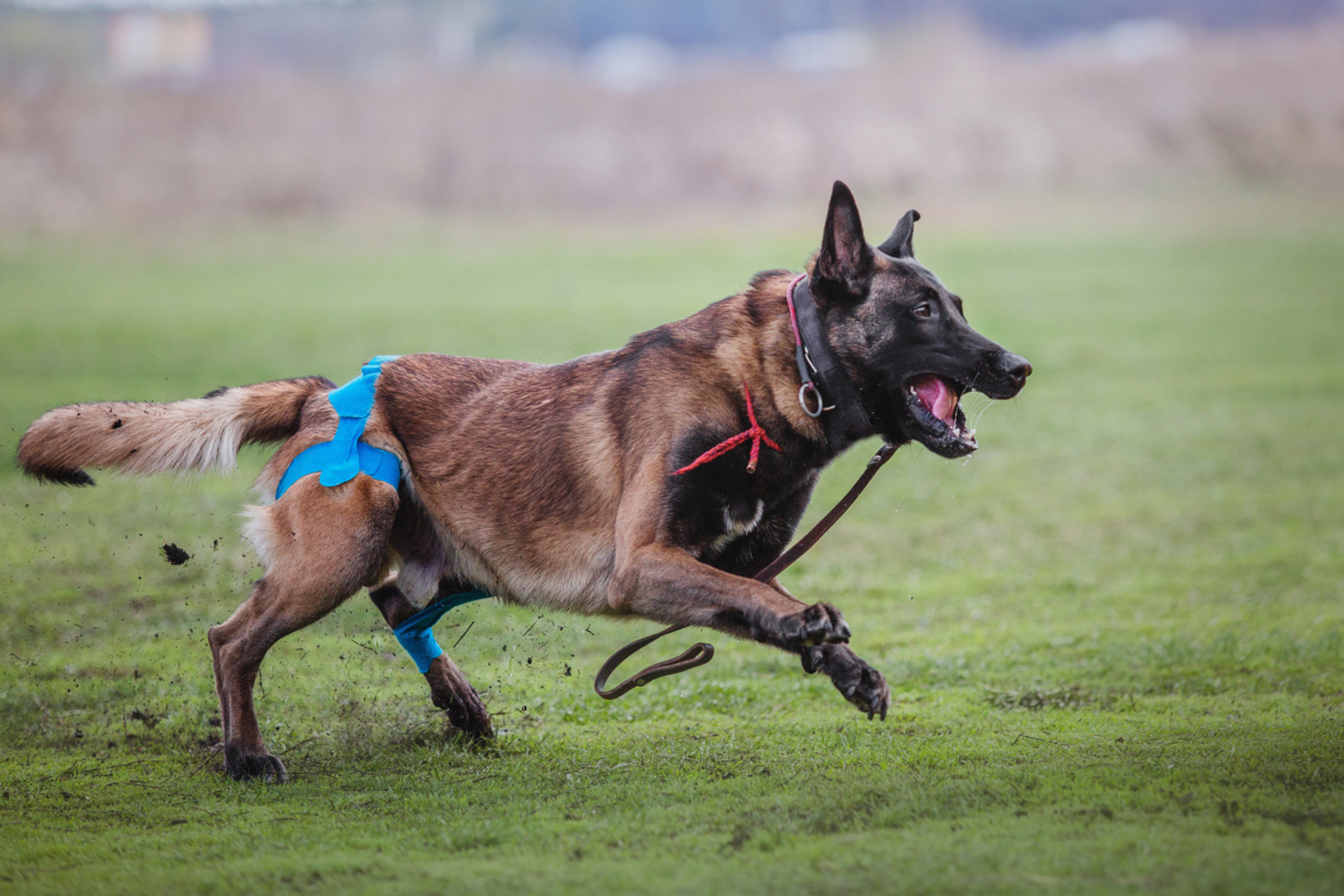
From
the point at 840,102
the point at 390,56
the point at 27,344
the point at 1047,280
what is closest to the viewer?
the point at 27,344

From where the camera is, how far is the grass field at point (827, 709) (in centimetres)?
428

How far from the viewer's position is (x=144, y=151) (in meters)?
48.5

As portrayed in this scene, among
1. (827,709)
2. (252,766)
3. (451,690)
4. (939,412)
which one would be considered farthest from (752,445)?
(252,766)

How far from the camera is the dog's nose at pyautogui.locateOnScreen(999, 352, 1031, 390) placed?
5266mm

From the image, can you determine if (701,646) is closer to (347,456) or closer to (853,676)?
(853,676)

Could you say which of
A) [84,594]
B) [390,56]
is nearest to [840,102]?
[390,56]

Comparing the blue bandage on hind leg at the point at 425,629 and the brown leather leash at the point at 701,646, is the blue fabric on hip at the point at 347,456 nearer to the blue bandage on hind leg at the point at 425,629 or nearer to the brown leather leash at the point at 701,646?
the blue bandage on hind leg at the point at 425,629

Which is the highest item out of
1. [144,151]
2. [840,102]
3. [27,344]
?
[840,102]

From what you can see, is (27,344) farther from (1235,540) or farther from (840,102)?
(840,102)

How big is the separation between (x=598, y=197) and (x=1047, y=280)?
21.2 m

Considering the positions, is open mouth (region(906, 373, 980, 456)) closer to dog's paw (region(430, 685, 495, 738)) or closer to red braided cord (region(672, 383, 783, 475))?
red braided cord (region(672, 383, 783, 475))

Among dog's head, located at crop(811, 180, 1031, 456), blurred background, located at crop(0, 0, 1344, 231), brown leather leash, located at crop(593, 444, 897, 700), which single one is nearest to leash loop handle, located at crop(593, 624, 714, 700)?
brown leather leash, located at crop(593, 444, 897, 700)

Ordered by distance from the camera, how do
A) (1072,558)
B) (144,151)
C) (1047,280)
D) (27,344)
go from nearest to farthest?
(1072,558), (27,344), (1047,280), (144,151)

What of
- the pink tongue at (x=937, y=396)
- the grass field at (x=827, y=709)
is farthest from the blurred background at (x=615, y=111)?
the pink tongue at (x=937, y=396)
